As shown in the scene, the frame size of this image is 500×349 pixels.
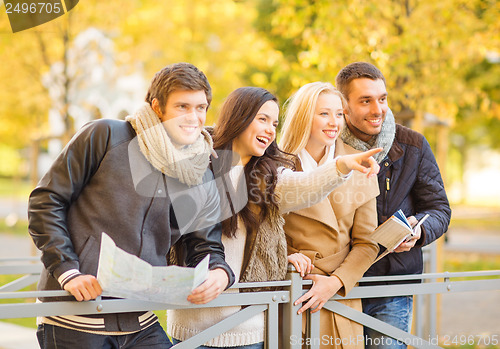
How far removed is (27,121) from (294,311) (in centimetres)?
1554

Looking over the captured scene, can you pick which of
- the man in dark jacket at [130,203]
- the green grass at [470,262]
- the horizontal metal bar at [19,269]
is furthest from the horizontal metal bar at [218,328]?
the green grass at [470,262]

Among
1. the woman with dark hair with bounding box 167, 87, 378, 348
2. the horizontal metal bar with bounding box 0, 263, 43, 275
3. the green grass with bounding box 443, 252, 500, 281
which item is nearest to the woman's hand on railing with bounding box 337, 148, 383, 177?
the woman with dark hair with bounding box 167, 87, 378, 348

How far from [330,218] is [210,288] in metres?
0.81

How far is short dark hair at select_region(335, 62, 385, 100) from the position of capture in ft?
10.8

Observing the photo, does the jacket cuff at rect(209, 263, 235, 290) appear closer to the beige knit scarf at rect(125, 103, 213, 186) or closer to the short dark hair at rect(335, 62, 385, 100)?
the beige knit scarf at rect(125, 103, 213, 186)

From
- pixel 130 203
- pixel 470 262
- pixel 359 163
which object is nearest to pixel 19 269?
pixel 130 203

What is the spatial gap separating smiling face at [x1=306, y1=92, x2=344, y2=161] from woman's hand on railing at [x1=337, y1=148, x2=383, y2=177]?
13.3 inches

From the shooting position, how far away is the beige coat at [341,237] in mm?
3018

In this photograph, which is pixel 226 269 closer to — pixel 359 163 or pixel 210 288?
pixel 210 288

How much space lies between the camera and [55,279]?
252cm

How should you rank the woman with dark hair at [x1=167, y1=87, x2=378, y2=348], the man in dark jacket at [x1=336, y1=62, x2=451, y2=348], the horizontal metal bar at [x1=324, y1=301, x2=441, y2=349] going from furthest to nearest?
1. the man in dark jacket at [x1=336, y1=62, x2=451, y2=348]
2. the horizontal metal bar at [x1=324, y1=301, x2=441, y2=349]
3. the woman with dark hair at [x1=167, y1=87, x2=378, y2=348]

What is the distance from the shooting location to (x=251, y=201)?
291 centimetres

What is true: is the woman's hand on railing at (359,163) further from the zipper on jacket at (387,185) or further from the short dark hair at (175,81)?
the short dark hair at (175,81)

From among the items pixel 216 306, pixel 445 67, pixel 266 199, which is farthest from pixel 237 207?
Answer: pixel 445 67
